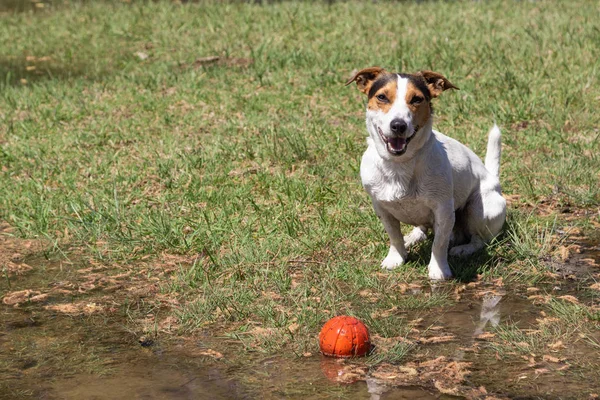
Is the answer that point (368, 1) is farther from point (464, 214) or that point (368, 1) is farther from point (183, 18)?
point (464, 214)

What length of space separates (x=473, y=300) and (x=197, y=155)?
3391 mm

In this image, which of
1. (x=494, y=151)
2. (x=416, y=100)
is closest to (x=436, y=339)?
(x=416, y=100)

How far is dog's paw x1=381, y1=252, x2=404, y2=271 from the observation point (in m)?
5.79

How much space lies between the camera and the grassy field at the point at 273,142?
5.57 meters

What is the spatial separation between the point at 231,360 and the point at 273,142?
12.1 feet

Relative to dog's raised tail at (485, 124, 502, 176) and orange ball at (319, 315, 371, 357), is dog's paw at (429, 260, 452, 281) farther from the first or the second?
orange ball at (319, 315, 371, 357)

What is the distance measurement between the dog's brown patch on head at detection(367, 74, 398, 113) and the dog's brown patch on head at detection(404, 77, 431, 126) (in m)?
0.08

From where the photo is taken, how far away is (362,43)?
1058cm

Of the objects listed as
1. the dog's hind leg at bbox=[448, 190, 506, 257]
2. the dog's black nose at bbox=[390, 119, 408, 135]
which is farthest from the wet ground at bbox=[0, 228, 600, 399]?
the dog's black nose at bbox=[390, 119, 408, 135]

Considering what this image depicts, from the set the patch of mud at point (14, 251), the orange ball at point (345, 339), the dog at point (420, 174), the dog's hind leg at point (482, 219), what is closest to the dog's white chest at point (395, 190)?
the dog at point (420, 174)

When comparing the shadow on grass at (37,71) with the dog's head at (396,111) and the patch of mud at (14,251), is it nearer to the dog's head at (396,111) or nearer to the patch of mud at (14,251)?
the patch of mud at (14,251)

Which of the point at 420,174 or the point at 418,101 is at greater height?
the point at 418,101

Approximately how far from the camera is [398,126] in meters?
5.09

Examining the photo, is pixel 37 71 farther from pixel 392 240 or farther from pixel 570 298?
pixel 570 298
